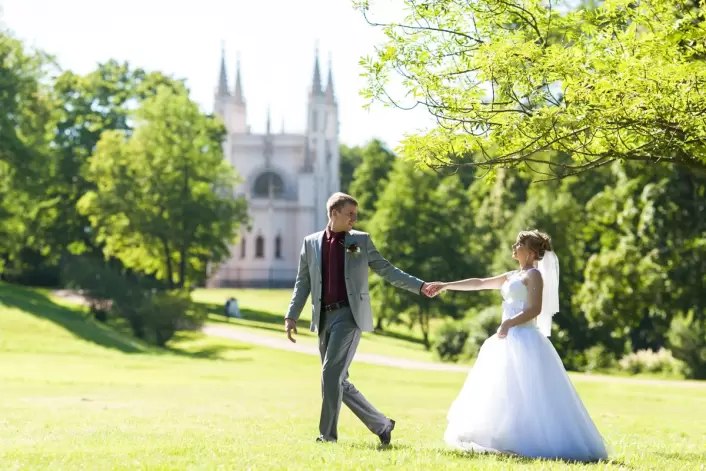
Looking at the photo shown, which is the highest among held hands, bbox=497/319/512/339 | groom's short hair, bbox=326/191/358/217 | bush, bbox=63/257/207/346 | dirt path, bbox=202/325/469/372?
groom's short hair, bbox=326/191/358/217

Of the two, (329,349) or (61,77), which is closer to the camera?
(329,349)

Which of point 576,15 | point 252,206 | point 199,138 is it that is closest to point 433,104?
point 576,15

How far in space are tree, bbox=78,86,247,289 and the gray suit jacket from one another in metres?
34.5

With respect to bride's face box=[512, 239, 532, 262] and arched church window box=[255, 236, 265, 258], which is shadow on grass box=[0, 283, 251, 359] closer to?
bride's face box=[512, 239, 532, 262]

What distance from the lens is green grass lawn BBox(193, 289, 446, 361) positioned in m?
41.6

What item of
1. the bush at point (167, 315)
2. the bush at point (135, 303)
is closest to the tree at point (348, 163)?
the bush at point (135, 303)

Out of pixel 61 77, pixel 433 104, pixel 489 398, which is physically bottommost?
pixel 489 398

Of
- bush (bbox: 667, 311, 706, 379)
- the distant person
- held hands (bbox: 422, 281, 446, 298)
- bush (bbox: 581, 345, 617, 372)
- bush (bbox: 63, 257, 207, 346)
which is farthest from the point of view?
the distant person

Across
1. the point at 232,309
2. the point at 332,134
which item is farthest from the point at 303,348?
the point at 332,134

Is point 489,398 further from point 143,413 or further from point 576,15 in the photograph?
point 143,413

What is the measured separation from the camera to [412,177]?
46812 millimetres

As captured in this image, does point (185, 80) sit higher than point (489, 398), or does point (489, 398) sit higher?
point (185, 80)

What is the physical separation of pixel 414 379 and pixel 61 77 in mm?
34660

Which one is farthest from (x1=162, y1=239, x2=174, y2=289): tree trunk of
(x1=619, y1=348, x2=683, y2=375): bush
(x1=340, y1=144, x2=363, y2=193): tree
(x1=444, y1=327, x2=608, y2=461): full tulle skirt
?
(x1=340, y1=144, x2=363, y2=193): tree
